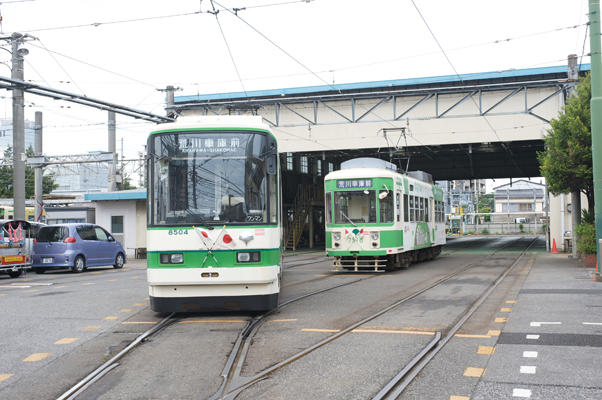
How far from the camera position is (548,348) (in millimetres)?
6797

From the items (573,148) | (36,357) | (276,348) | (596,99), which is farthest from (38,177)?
(276,348)

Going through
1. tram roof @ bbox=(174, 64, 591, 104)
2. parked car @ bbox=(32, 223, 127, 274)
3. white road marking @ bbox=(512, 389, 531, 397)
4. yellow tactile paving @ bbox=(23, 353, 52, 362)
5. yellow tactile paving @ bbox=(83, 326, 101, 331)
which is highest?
tram roof @ bbox=(174, 64, 591, 104)

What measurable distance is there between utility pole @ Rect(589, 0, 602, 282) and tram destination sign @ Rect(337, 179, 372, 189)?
19.5ft

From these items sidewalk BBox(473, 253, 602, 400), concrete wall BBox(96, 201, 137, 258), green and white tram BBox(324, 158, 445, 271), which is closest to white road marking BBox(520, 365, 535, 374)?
sidewalk BBox(473, 253, 602, 400)

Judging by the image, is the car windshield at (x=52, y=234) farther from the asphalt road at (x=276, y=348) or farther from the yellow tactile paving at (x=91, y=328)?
the yellow tactile paving at (x=91, y=328)

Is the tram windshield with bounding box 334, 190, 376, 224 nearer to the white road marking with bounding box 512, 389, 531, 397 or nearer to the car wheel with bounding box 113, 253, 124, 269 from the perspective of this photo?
the car wheel with bounding box 113, 253, 124, 269

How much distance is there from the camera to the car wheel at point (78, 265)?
66.8ft

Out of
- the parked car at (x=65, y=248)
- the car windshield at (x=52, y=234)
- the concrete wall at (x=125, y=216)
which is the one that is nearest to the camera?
the parked car at (x=65, y=248)

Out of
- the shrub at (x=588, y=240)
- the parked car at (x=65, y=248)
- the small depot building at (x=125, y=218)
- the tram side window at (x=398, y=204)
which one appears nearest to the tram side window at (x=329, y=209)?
the tram side window at (x=398, y=204)

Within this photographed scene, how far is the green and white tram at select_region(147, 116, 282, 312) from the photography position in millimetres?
8773

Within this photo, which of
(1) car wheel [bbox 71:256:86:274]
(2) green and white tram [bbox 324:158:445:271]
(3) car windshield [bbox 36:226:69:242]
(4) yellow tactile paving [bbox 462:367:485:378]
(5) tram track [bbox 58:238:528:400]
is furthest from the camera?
(1) car wheel [bbox 71:256:86:274]

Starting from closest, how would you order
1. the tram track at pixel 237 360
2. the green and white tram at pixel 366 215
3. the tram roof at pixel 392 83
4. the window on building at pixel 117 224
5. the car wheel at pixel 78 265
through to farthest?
1. the tram track at pixel 237 360
2. the green and white tram at pixel 366 215
3. the car wheel at pixel 78 265
4. the tram roof at pixel 392 83
5. the window on building at pixel 117 224

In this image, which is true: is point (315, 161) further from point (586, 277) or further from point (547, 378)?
point (547, 378)

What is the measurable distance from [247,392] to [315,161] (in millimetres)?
39343
